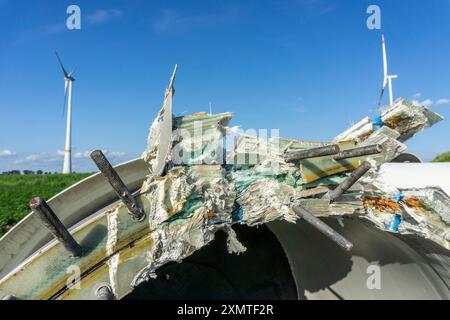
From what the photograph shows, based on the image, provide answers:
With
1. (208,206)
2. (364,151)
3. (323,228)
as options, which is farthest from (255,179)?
(364,151)

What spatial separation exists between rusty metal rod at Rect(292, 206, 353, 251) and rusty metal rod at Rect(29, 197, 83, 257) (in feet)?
3.37

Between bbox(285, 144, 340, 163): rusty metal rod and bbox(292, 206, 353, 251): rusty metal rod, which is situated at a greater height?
bbox(285, 144, 340, 163): rusty metal rod

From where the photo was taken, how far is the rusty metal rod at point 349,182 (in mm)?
1628

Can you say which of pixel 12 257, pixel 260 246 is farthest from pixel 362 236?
pixel 12 257

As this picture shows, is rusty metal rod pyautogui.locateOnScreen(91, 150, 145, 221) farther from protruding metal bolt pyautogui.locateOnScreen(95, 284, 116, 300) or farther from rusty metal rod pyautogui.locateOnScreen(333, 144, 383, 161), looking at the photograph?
rusty metal rod pyautogui.locateOnScreen(333, 144, 383, 161)

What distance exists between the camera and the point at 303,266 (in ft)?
11.5

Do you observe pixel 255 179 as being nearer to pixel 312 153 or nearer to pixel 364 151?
pixel 312 153

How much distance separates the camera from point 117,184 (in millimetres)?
1524

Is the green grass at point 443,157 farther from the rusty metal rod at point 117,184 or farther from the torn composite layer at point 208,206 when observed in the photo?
the rusty metal rod at point 117,184

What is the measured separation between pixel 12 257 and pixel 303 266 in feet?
8.15

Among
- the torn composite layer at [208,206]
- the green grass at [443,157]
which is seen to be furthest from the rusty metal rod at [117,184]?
the green grass at [443,157]

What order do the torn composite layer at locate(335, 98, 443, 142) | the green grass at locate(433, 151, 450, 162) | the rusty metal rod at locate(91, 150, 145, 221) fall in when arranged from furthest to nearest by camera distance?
the green grass at locate(433, 151, 450, 162), the torn composite layer at locate(335, 98, 443, 142), the rusty metal rod at locate(91, 150, 145, 221)

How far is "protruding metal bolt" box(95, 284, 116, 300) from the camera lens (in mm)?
1581

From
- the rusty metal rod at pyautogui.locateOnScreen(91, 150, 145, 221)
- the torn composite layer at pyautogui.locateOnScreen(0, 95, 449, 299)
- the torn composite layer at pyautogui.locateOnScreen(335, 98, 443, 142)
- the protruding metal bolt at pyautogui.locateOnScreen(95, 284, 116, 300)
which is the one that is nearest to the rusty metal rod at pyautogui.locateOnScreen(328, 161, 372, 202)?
the torn composite layer at pyautogui.locateOnScreen(0, 95, 449, 299)
